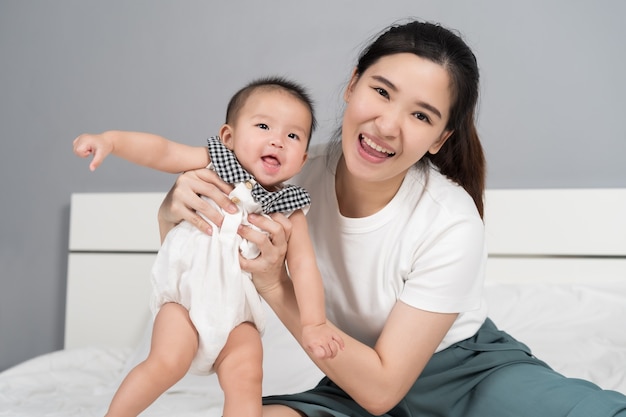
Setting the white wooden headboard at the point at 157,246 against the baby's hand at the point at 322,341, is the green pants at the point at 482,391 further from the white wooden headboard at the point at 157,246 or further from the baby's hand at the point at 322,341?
the white wooden headboard at the point at 157,246

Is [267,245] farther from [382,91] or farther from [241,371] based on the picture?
[382,91]

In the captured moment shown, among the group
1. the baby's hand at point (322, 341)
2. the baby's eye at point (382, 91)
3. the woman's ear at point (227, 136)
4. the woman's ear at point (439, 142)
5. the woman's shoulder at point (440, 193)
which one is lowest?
the baby's hand at point (322, 341)

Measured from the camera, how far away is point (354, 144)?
4.53ft

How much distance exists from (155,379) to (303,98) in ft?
2.17

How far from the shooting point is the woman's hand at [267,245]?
4.40 ft

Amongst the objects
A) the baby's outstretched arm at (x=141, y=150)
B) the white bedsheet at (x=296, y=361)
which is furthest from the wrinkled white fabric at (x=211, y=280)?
the white bedsheet at (x=296, y=361)

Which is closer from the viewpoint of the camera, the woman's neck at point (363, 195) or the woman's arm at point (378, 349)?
the woman's arm at point (378, 349)

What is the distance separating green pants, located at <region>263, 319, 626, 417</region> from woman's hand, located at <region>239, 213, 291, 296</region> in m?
0.28

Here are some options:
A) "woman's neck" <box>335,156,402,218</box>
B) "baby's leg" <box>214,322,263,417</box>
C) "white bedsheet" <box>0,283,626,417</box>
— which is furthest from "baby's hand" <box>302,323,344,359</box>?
"white bedsheet" <box>0,283,626,417</box>

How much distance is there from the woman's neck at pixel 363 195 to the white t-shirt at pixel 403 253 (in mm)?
21

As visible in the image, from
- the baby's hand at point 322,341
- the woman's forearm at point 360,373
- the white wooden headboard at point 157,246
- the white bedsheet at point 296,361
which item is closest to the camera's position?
the baby's hand at point 322,341

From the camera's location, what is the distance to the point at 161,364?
49.6 inches

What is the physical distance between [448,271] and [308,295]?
30 centimetres

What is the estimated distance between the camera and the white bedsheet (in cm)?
188
